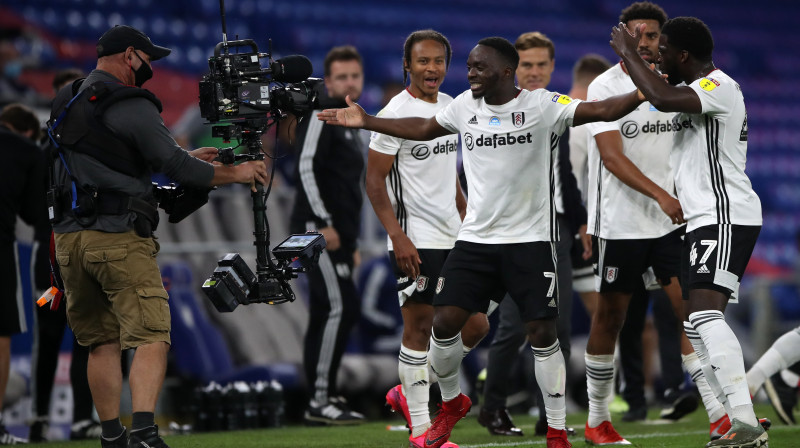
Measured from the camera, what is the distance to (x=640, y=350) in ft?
24.3

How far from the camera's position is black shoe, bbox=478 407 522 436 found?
6523mm

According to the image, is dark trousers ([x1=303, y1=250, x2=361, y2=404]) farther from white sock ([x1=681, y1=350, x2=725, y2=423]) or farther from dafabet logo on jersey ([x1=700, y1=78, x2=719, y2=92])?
dafabet logo on jersey ([x1=700, y1=78, x2=719, y2=92])

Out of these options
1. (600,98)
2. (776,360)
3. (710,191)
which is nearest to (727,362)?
(710,191)

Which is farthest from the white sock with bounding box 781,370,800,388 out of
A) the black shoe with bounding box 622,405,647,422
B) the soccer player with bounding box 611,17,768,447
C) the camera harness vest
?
the camera harness vest

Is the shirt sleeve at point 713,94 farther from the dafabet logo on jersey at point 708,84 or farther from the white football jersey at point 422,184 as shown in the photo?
the white football jersey at point 422,184

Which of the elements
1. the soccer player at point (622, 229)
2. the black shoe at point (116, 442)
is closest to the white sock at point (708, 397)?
the soccer player at point (622, 229)

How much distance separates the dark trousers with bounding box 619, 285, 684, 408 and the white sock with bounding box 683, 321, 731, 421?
1686 mm

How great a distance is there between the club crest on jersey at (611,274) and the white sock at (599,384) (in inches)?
16.5

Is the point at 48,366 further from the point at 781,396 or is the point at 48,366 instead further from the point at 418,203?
the point at 781,396

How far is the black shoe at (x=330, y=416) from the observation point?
7.40m

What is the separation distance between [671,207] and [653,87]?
915 mm

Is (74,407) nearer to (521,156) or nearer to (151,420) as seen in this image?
(151,420)

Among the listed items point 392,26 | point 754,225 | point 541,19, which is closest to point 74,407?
point 754,225

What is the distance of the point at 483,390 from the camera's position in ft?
23.7
